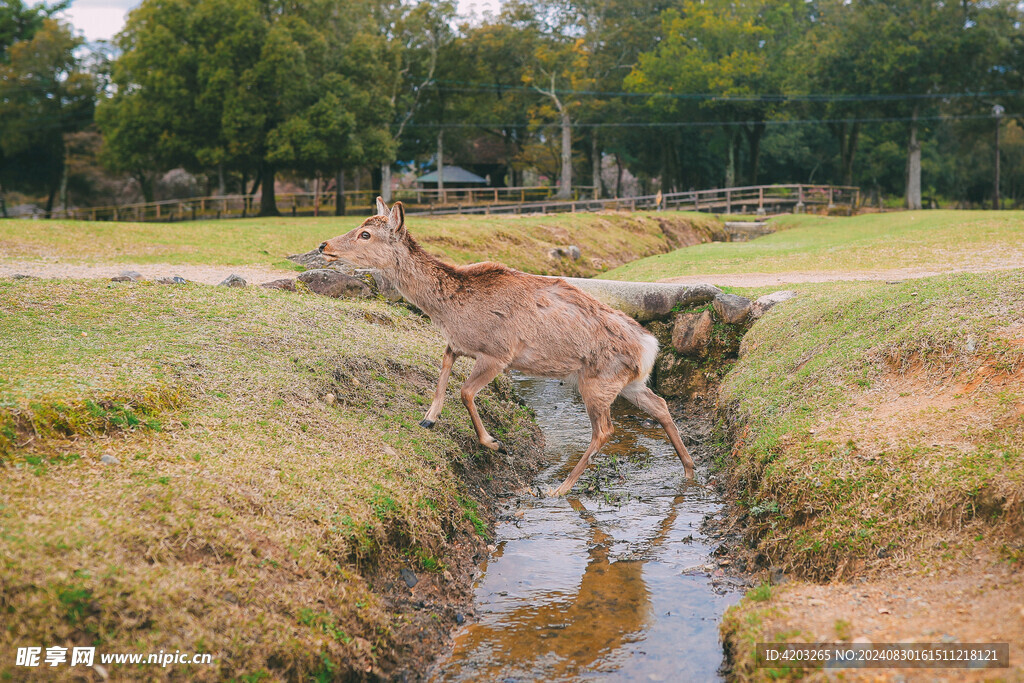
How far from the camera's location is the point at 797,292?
14281mm

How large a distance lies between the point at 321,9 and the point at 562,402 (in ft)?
129

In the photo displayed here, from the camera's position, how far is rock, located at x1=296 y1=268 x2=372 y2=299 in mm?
14391

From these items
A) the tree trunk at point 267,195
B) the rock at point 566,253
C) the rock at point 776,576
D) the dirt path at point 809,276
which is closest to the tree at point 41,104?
the tree trunk at point 267,195

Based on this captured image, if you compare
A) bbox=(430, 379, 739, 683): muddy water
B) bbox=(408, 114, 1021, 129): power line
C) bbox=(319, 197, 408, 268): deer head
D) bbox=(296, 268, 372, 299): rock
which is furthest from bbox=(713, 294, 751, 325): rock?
bbox=(408, 114, 1021, 129): power line

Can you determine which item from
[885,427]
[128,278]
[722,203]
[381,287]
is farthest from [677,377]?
[722,203]

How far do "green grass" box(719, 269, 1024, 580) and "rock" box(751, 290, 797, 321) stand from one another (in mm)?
2542

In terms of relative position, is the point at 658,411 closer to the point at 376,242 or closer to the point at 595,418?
the point at 595,418

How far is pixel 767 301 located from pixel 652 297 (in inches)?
81.2

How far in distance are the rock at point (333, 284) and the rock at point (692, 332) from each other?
227 inches

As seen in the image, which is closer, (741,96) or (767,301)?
(767,301)

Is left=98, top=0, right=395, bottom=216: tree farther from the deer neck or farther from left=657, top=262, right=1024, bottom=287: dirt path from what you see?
the deer neck

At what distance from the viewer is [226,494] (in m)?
5.64

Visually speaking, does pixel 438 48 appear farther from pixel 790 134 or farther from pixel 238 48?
pixel 790 134

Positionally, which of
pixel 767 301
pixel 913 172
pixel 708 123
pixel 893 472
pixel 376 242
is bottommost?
pixel 893 472
